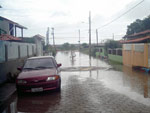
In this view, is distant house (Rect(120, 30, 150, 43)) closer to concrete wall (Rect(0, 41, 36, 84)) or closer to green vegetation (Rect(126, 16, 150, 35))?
green vegetation (Rect(126, 16, 150, 35))

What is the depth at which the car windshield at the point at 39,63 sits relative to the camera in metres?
8.50

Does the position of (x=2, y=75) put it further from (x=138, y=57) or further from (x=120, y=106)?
(x=138, y=57)

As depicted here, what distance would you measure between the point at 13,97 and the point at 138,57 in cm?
1123

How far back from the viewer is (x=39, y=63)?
8.66m

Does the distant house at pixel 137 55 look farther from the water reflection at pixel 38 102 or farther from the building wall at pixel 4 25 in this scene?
the building wall at pixel 4 25

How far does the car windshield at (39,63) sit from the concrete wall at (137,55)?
8346 mm

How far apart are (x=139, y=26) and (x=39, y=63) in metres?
37.8

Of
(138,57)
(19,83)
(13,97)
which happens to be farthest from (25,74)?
(138,57)

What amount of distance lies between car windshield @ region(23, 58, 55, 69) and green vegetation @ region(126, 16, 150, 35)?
33786 mm

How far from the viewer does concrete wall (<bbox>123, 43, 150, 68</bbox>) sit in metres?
14.1

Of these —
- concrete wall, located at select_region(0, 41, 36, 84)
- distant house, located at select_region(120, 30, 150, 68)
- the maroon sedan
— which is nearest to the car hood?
the maroon sedan

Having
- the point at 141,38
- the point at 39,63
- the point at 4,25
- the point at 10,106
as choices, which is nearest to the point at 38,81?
the point at 10,106

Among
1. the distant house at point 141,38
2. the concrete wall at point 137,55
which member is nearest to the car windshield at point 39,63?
the concrete wall at point 137,55

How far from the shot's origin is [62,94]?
776cm
